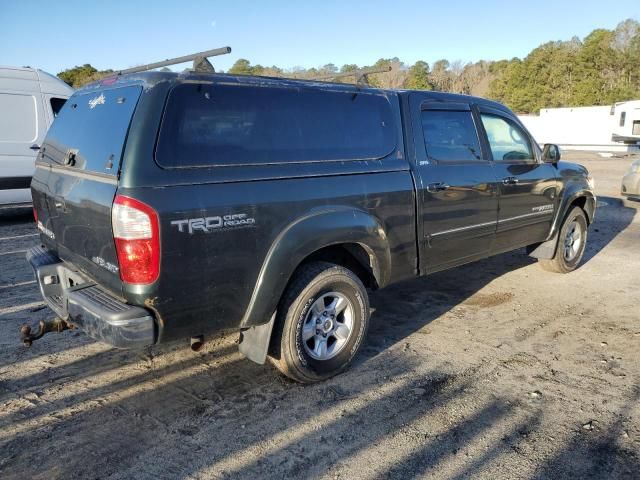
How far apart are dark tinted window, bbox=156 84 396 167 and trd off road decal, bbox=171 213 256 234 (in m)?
0.31

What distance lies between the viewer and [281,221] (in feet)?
10.3

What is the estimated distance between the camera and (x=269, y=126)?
10.6ft

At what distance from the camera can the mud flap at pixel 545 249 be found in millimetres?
5909

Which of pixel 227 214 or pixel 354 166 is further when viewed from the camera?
pixel 354 166

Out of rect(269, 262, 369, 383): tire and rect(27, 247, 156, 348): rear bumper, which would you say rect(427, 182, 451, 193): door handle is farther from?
rect(27, 247, 156, 348): rear bumper

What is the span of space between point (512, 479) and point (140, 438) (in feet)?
6.61

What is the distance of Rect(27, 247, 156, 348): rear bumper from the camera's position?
9.07 feet

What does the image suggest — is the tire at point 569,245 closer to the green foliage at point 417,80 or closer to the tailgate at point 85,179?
the tailgate at point 85,179

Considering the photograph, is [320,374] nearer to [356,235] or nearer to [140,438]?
[356,235]

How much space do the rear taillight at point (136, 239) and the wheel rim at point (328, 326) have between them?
3.80 ft

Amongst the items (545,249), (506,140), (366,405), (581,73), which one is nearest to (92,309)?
(366,405)

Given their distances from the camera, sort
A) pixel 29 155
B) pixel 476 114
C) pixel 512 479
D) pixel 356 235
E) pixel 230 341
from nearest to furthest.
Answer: pixel 512 479 → pixel 356 235 → pixel 230 341 → pixel 476 114 → pixel 29 155

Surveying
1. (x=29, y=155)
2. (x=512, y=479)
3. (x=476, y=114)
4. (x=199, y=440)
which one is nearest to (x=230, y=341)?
(x=199, y=440)

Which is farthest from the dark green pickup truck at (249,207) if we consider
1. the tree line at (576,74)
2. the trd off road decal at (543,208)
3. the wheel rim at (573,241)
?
the tree line at (576,74)
